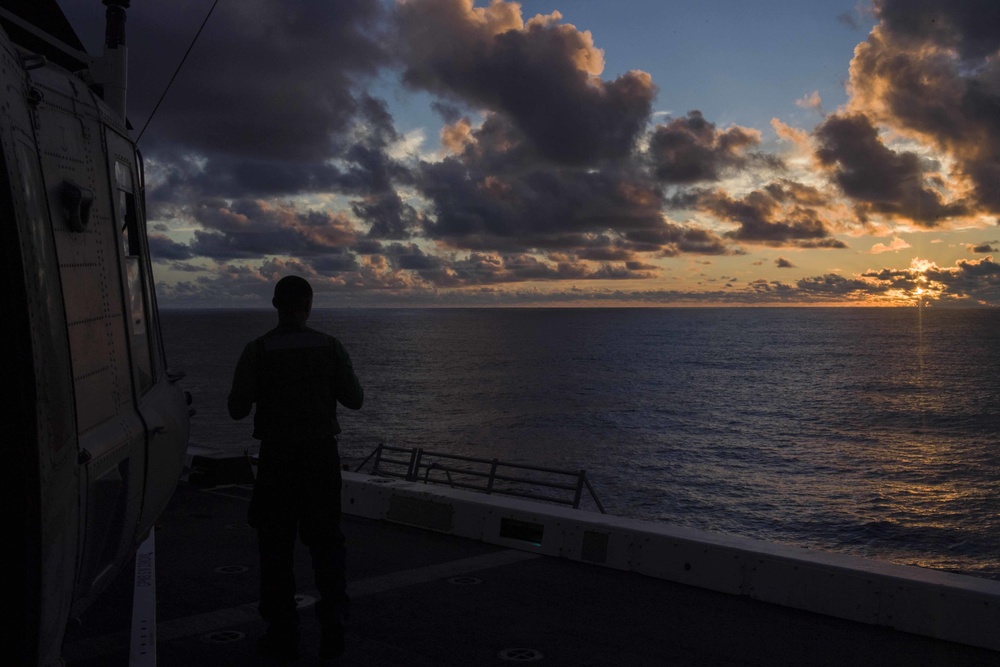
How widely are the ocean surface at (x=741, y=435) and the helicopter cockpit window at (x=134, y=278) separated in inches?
255

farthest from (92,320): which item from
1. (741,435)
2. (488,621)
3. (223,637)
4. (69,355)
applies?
(741,435)

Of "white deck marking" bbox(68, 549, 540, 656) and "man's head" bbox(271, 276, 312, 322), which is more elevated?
"man's head" bbox(271, 276, 312, 322)

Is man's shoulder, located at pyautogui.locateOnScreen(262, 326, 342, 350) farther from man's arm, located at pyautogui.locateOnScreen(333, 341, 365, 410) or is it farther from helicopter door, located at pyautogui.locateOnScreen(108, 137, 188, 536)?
helicopter door, located at pyautogui.locateOnScreen(108, 137, 188, 536)

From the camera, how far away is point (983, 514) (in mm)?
40625

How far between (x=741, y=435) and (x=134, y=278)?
6263cm

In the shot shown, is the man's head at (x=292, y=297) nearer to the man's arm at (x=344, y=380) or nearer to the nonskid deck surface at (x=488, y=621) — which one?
the man's arm at (x=344, y=380)

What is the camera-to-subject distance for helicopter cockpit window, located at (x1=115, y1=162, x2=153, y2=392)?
439cm

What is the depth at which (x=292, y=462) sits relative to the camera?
4.84 metres

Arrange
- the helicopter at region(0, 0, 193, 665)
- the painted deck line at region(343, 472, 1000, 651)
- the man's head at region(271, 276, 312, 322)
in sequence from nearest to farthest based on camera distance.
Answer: the helicopter at region(0, 0, 193, 665)
the man's head at region(271, 276, 312, 322)
the painted deck line at region(343, 472, 1000, 651)

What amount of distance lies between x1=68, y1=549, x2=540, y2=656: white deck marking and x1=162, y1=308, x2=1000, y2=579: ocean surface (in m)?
4.89

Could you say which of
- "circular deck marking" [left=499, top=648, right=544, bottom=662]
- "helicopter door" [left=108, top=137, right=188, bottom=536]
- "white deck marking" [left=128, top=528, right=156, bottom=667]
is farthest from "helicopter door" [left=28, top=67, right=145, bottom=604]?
"circular deck marking" [left=499, top=648, right=544, bottom=662]

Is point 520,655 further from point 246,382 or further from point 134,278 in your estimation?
point 134,278

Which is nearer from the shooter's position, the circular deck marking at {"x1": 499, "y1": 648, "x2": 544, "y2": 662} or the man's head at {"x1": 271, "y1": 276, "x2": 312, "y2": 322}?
the man's head at {"x1": 271, "y1": 276, "x2": 312, "y2": 322}

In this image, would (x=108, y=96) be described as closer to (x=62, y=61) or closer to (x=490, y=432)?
(x=62, y=61)
